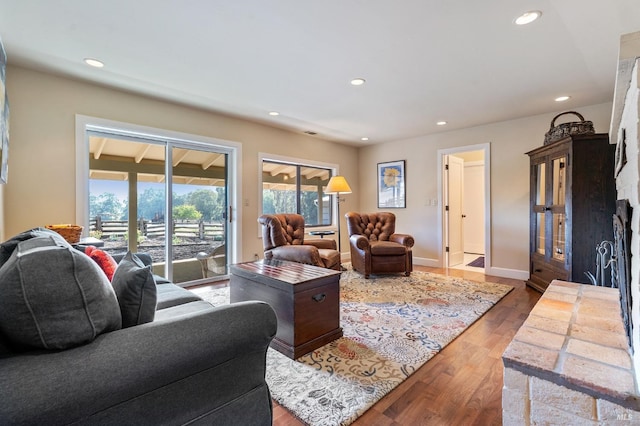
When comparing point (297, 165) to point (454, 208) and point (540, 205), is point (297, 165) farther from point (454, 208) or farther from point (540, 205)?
point (540, 205)

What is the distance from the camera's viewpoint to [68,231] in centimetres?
237

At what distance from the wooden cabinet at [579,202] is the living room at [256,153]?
29.1 inches

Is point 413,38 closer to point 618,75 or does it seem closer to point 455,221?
point 618,75

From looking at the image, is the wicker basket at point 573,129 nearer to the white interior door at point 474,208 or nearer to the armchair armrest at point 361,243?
the armchair armrest at point 361,243

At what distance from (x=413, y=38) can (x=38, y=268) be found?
8.23ft

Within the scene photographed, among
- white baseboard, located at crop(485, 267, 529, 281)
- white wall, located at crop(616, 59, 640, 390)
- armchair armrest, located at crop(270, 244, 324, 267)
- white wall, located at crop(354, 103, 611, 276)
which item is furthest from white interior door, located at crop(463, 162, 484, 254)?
white wall, located at crop(616, 59, 640, 390)

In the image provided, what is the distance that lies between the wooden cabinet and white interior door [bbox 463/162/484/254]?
124 inches

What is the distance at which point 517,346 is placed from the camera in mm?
1300

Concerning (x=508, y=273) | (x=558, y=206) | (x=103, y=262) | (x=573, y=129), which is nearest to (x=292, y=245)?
(x=103, y=262)

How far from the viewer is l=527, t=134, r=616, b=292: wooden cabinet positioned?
9.84 feet

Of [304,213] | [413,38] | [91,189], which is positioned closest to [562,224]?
[413,38]

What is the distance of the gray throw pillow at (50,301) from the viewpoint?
2.50 feet

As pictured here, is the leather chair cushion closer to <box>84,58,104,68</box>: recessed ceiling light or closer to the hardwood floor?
the hardwood floor

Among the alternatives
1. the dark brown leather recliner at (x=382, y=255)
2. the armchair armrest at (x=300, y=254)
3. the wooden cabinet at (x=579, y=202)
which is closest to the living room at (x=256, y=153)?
the wooden cabinet at (x=579, y=202)
